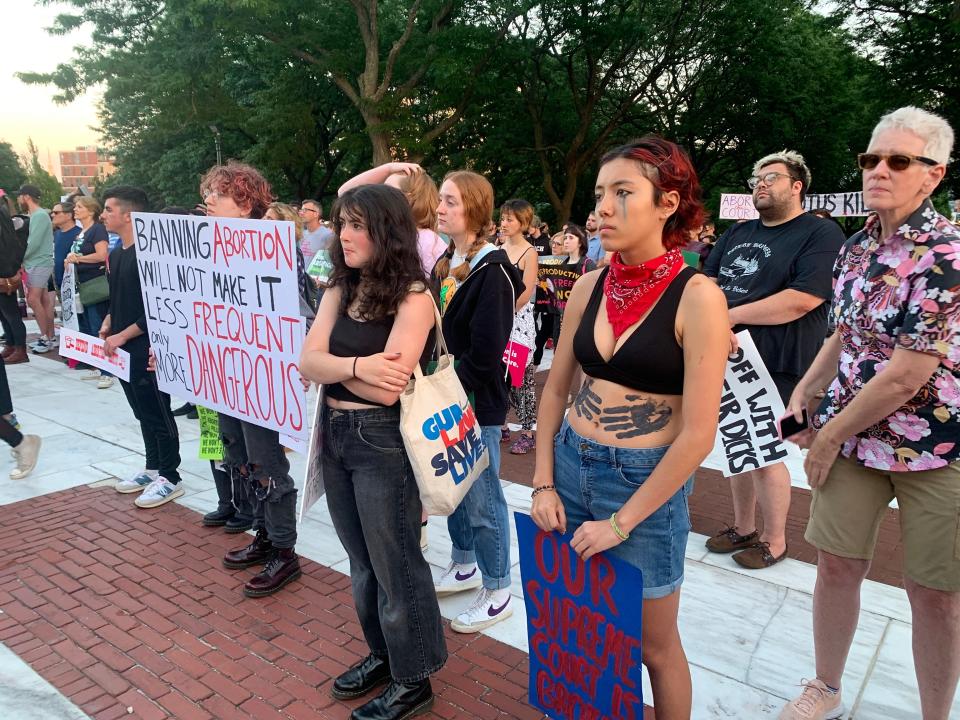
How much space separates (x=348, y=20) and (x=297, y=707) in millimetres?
19885

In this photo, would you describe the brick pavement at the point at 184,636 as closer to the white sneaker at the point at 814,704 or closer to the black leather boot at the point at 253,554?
the black leather boot at the point at 253,554

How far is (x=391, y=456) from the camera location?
242cm

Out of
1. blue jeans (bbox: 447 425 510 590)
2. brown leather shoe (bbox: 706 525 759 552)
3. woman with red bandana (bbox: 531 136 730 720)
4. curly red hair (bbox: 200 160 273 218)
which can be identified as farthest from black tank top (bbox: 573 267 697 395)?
curly red hair (bbox: 200 160 273 218)

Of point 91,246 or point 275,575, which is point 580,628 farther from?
point 91,246

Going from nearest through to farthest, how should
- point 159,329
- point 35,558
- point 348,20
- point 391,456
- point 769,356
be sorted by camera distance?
point 391,456, point 769,356, point 35,558, point 159,329, point 348,20

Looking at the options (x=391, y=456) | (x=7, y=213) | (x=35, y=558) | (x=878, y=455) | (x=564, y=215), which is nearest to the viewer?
(x=878, y=455)

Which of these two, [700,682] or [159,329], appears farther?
[159,329]

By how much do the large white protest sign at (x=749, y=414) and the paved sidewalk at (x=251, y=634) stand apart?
0.64 m

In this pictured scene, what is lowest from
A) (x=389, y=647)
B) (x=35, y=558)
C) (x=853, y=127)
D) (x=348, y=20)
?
(x=35, y=558)

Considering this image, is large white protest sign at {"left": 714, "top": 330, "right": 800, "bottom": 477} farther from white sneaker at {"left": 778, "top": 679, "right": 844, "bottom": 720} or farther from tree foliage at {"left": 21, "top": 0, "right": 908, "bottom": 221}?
tree foliage at {"left": 21, "top": 0, "right": 908, "bottom": 221}

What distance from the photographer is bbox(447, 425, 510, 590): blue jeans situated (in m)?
3.10

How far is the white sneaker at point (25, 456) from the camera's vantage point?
16.8 ft

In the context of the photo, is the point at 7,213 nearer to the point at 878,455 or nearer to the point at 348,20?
the point at 878,455

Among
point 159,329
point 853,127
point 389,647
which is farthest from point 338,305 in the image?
point 853,127
